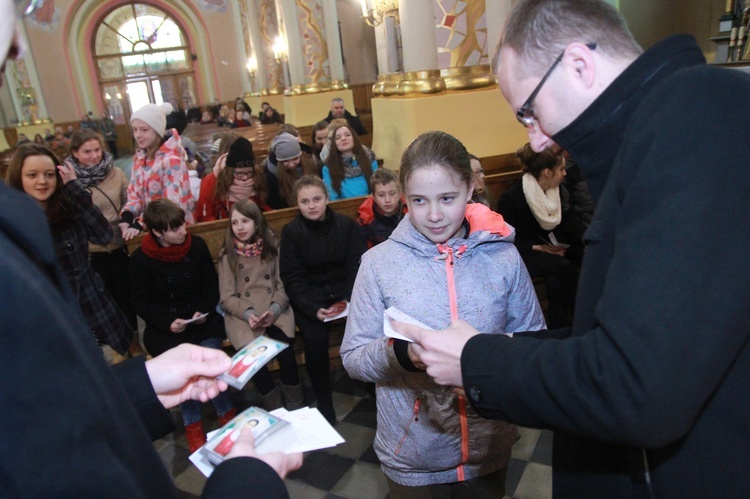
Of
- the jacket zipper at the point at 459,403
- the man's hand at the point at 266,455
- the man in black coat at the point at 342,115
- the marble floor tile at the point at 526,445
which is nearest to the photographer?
the man's hand at the point at 266,455

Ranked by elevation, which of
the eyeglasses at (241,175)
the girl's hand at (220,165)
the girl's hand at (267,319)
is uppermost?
the girl's hand at (220,165)

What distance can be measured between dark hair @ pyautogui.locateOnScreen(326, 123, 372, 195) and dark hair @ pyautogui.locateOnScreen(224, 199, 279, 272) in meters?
1.22

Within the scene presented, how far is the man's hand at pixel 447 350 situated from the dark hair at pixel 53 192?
8.76 feet

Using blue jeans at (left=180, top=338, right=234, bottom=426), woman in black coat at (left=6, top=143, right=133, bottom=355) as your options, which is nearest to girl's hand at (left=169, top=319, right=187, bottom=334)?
blue jeans at (left=180, top=338, right=234, bottom=426)

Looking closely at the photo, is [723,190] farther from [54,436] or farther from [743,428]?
[54,436]

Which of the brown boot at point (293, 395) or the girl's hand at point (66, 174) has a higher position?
the girl's hand at point (66, 174)

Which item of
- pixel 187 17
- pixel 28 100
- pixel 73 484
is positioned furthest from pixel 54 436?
pixel 187 17

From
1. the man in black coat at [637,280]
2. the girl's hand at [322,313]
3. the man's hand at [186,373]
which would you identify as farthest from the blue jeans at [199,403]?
the man in black coat at [637,280]

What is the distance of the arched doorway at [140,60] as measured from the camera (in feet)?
71.4

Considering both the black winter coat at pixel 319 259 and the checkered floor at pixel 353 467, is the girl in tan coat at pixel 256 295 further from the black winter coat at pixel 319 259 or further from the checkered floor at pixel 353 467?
the checkered floor at pixel 353 467

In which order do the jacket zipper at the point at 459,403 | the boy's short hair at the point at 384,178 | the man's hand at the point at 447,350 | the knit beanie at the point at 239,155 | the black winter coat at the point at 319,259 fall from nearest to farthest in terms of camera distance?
the man's hand at the point at 447,350
the jacket zipper at the point at 459,403
the black winter coat at the point at 319,259
the boy's short hair at the point at 384,178
the knit beanie at the point at 239,155

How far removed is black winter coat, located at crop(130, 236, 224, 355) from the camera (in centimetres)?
317

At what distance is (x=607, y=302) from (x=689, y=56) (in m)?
0.47

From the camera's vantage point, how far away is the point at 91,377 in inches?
24.3
